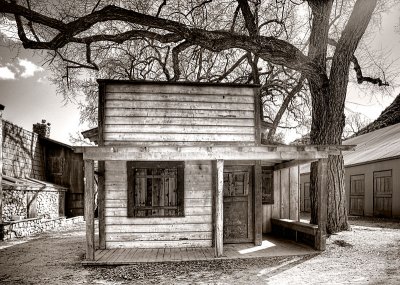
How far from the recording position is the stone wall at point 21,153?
16734mm

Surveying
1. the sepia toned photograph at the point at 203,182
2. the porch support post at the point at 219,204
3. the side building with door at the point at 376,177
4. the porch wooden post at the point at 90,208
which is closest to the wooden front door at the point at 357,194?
the side building with door at the point at 376,177

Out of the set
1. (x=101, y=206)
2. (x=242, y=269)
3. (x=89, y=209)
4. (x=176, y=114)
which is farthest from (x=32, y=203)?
(x=242, y=269)

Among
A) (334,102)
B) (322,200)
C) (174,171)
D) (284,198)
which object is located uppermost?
(334,102)

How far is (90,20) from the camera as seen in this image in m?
10.2

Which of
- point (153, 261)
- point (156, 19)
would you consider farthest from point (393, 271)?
point (156, 19)

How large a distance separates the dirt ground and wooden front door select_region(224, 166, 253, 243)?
172 centimetres

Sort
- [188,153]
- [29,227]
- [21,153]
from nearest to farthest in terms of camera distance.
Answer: [188,153], [29,227], [21,153]

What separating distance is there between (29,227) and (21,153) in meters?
4.76

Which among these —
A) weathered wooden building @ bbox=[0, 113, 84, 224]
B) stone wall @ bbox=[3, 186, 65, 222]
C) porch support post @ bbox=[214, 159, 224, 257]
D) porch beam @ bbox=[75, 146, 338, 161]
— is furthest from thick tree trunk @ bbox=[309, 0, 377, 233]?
stone wall @ bbox=[3, 186, 65, 222]

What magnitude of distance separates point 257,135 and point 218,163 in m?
2.09

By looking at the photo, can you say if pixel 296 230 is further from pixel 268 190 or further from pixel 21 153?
pixel 21 153

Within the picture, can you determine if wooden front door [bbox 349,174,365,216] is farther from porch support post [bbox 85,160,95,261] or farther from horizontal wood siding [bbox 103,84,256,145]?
porch support post [bbox 85,160,95,261]

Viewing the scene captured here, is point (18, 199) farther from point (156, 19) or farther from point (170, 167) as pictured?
point (156, 19)

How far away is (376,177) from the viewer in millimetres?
18688
